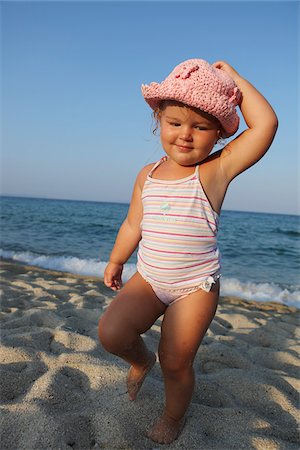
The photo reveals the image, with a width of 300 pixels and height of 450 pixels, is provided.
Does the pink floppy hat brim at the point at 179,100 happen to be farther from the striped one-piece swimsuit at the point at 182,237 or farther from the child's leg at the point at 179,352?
the child's leg at the point at 179,352

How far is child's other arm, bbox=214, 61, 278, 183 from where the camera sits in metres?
2.08

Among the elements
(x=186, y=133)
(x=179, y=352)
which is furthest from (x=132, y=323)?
(x=186, y=133)

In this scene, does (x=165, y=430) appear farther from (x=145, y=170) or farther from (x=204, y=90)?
(x=204, y=90)

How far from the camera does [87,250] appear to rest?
423 inches

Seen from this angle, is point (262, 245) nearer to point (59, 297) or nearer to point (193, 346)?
point (59, 297)

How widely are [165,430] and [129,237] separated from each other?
1.15 metres

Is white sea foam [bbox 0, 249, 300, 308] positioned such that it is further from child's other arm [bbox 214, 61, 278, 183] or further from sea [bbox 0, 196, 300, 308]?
Answer: child's other arm [bbox 214, 61, 278, 183]

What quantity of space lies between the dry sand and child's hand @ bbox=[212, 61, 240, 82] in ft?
6.46

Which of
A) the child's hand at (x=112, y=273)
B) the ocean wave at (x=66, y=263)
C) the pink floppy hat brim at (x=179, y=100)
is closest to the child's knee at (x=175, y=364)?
the child's hand at (x=112, y=273)

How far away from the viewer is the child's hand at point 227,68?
2207 millimetres

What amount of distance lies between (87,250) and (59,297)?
6.21 m

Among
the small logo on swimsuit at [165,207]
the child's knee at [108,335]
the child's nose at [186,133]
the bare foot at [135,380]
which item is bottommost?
the bare foot at [135,380]

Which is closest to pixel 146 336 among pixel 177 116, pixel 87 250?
pixel 177 116

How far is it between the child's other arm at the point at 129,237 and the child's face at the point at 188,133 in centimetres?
34
